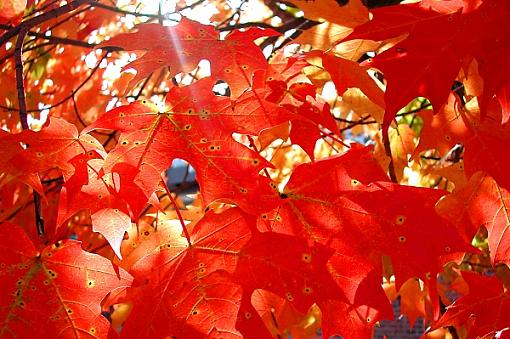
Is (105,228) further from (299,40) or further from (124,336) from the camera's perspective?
(299,40)

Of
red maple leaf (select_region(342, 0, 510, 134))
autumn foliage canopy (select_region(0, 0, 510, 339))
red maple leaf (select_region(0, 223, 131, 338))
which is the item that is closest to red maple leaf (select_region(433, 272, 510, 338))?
autumn foliage canopy (select_region(0, 0, 510, 339))

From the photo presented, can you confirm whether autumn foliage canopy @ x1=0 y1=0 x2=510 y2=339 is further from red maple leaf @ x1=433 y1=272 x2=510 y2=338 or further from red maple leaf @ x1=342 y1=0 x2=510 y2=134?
red maple leaf @ x1=433 y1=272 x2=510 y2=338

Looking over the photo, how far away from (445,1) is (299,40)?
25cm

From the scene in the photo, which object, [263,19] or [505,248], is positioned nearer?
[505,248]

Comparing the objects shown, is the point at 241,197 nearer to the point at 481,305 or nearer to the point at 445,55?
the point at 445,55

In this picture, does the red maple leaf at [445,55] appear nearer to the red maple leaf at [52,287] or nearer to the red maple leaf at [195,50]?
the red maple leaf at [195,50]

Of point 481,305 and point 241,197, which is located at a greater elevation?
point 241,197

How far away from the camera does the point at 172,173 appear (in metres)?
4.57

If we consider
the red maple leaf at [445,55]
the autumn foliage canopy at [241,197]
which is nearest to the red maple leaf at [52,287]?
the autumn foliage canopy at [241,197]

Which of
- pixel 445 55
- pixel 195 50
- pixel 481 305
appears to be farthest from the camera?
pixel 481 305

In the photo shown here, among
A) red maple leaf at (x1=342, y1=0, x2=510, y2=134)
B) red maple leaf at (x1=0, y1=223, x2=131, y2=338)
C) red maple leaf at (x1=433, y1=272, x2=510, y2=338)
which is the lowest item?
red maple leaf at (x1=433, y1=272, x2=510, y2=338)

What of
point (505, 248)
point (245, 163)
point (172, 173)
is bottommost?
point (172, 173)

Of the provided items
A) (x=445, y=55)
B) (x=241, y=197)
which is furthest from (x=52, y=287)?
(x=445, y=55)

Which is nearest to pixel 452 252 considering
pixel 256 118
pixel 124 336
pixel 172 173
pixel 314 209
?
pixel 314 209
